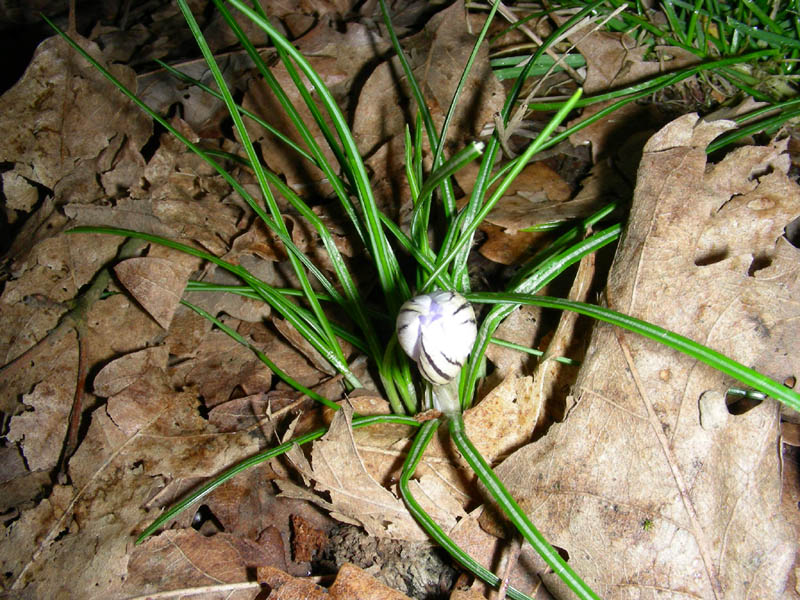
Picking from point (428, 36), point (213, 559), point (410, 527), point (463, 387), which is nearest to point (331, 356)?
point (463, 387)

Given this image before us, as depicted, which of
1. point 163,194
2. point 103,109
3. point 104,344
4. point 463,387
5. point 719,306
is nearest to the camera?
point 719,306

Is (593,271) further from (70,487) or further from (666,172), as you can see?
(70,487)

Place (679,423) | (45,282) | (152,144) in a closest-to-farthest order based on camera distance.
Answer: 1. (679,423)
2. (45,282)
3. (152,144)

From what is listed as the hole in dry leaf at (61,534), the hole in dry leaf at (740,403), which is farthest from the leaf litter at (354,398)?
the hole in dry leaf at (740,403)

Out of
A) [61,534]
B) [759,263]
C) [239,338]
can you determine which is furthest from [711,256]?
[61,534]

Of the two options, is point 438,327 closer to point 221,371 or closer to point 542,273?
point 542,273

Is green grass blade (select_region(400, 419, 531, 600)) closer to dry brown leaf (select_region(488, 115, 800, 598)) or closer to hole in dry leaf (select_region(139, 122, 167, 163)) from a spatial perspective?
dry brown leaf (select_region(488, 115, 800, 598))

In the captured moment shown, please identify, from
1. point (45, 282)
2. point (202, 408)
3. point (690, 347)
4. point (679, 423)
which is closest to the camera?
point (690, 347)
